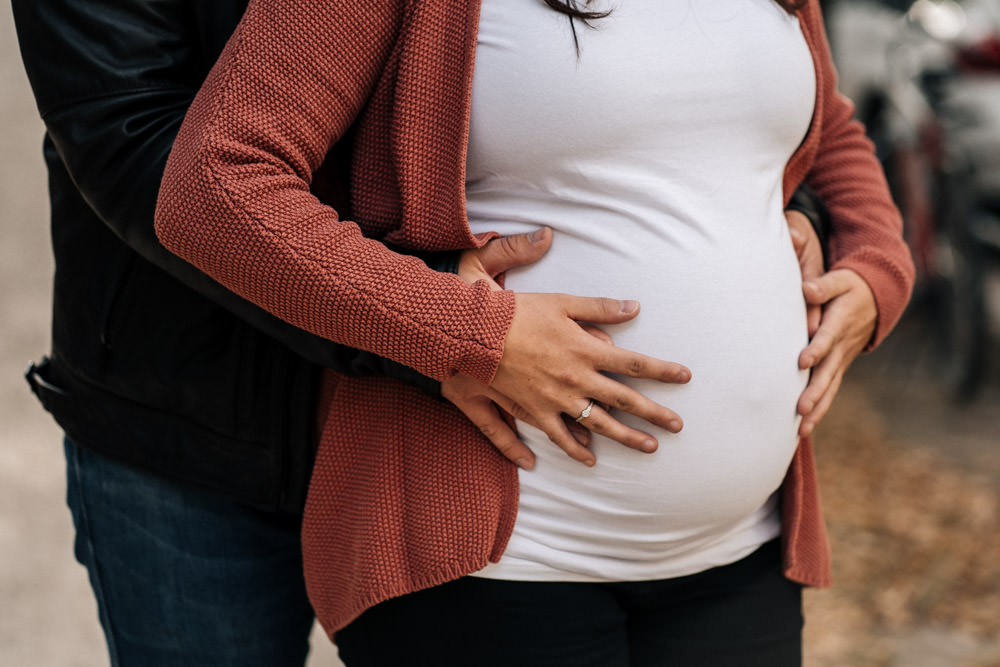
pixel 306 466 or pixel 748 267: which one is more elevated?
pixel 748 267

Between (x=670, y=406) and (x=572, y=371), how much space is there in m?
0.15

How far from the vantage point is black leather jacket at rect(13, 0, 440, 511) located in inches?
43.6

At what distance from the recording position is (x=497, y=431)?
1150mm

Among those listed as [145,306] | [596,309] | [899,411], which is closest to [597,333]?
[596,309]

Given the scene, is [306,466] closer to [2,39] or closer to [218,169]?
[218,169]

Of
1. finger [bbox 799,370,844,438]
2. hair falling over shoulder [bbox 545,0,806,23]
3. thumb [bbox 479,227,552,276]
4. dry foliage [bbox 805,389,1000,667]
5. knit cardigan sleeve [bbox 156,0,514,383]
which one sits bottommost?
dry foliage [bbox 805,389,1000,667]

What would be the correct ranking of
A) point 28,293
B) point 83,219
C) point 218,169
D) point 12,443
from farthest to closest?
point 28,293, point 12,443, point 83,219, point 218,169

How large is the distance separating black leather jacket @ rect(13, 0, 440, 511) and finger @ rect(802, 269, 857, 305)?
56cm

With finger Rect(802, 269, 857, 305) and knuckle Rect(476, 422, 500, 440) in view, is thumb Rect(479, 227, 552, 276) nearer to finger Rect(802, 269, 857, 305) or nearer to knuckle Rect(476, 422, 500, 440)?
knuckle Rect(476, 422, 500, 440)

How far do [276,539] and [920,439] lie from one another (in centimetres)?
347

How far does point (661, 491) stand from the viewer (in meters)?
1.18

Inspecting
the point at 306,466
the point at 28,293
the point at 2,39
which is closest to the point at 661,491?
the point at 306,466

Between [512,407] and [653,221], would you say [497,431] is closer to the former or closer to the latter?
[512,407]

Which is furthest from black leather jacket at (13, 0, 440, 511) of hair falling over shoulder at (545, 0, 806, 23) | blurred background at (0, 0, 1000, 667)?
blurred background at (0, 0, 1000, 667)
